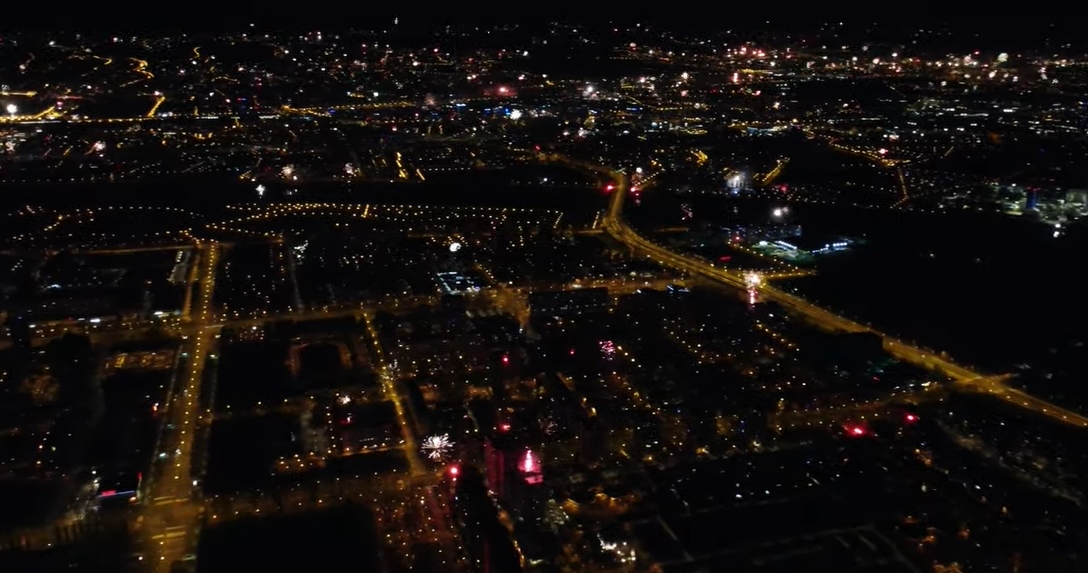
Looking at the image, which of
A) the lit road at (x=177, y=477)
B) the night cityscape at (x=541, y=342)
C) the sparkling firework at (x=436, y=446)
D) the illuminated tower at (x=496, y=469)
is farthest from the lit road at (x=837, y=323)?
the lit road at (x=177, y=477)

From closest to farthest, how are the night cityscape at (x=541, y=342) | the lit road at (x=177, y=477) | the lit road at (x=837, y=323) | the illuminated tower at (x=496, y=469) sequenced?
the lit road at (x=177, y=477)
the night cityscape at (x=541, y=342)
the illuminated tower at (x=496, y=469)
the lit road at (x=837, y=323)

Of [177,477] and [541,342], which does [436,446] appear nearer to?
[177,477]

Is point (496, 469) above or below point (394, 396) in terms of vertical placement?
above

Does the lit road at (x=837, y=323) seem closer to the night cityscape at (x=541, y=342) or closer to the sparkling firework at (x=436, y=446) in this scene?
the night cityscape at (x=541, y=342)

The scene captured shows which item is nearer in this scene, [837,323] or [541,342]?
[541,342]

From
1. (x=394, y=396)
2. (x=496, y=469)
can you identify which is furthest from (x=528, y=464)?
(x=394, y=396)
